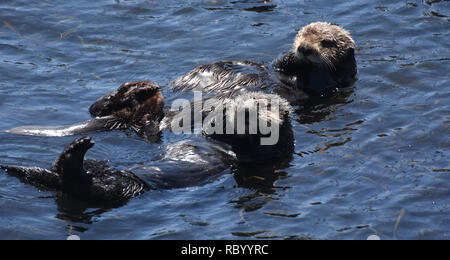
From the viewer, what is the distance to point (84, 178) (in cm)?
478

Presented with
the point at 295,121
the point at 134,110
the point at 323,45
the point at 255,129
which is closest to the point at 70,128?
the point at 134,110

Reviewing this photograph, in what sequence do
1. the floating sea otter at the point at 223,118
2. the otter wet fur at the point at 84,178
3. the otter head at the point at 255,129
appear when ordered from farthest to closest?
the otter head at the point at 255,129 → the floating sea otter at the point at 223,118 → the otter wet fur at the point at 84,178

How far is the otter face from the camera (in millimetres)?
6777

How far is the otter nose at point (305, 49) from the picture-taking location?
671 cm

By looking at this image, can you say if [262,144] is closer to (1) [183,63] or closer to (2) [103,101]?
(2) [103,101]

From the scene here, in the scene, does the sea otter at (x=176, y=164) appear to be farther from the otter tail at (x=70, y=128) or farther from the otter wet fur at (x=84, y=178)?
the otter tail at (x=70, y=128)

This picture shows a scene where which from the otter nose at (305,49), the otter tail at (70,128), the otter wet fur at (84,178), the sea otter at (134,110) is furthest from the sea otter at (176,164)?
the otter nose at (305,49)

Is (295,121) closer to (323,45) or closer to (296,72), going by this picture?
(296,72)

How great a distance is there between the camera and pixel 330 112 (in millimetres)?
6586

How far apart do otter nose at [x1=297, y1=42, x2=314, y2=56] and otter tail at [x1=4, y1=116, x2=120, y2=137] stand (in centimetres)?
199

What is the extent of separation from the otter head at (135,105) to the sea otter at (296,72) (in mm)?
577

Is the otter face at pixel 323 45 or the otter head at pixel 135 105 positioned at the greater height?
the otter face at pixel 323 45

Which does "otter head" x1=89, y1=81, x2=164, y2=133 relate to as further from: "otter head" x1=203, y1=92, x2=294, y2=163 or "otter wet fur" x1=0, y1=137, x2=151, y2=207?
"otter wet fur" x1=0, y1=137, x2=151, y2=207
